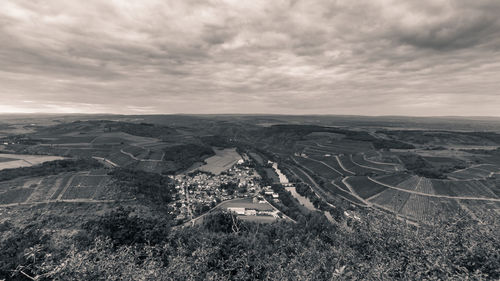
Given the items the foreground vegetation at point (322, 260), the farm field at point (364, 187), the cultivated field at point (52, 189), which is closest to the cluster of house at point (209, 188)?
the cultivated field at point (52, 189)

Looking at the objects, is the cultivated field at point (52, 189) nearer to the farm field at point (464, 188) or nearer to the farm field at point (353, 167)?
the farm field at point (353, 167)

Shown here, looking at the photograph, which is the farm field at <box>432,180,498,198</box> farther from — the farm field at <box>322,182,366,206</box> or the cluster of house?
the cluster of house

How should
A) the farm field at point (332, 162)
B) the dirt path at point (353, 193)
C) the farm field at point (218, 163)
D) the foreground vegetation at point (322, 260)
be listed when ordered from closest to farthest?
the foreground vegetation at point (322, 260) → the dirt path at point (353, 193) → the farm field at point (332, 162) → the farm field at point (218, 163)

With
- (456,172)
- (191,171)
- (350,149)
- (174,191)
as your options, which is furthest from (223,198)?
(350,149)

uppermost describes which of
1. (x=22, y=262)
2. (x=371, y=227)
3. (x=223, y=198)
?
(x=371, y=227)

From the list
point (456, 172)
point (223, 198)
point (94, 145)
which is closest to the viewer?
point (223, 198)

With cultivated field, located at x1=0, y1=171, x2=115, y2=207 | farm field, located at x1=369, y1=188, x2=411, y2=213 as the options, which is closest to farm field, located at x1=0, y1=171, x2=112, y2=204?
cultivated field, located at x1=0, y1=171, x2=115, y2=207

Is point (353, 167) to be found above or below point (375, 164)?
below

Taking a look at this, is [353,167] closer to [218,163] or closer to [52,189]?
[218,163]

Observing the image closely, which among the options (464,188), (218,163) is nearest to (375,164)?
(464,188)

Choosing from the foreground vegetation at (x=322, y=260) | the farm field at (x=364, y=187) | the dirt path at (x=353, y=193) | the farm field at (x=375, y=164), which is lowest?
the dirt path at (x=353, y=193)

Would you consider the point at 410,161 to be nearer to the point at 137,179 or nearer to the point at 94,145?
the point at 137,179
